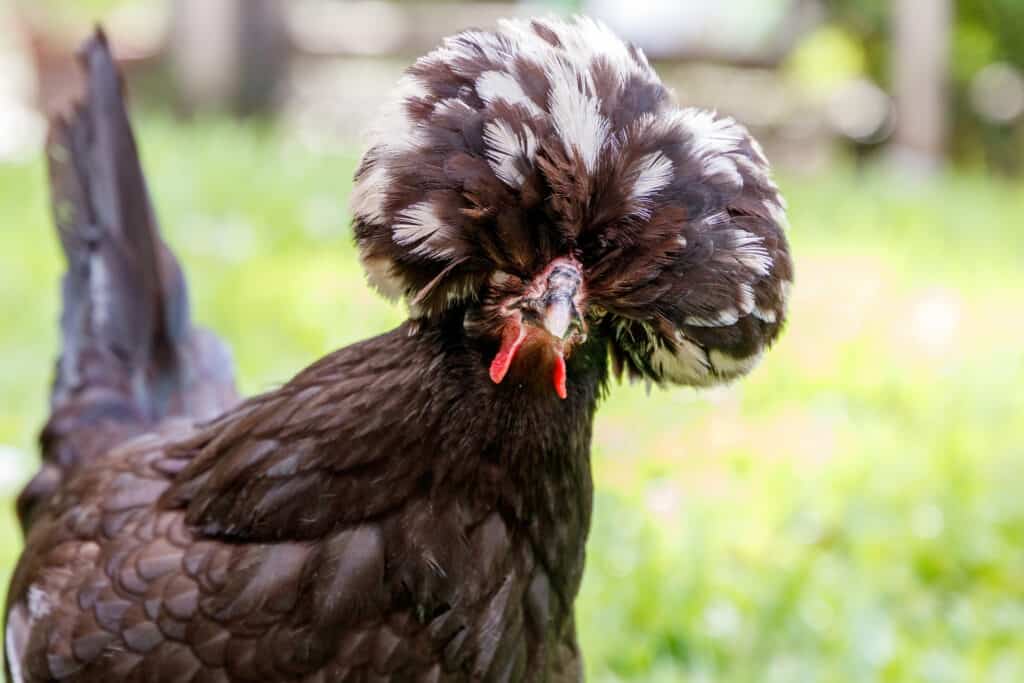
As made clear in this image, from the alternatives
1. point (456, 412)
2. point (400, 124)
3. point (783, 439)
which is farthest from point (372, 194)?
point (783, 439)

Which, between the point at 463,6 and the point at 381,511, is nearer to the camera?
the point at 381,511

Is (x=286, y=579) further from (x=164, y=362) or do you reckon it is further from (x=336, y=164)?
(x=336, y=164)

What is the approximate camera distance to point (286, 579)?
1.74 metres

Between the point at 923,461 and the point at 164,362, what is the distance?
240 centimetres

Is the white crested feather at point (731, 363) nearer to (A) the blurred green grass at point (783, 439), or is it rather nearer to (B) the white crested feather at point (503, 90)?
(A) the blurred green grass at point (783, 439)

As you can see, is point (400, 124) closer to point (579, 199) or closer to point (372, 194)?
point (372, 194)

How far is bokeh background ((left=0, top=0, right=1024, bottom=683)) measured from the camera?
3.09 metres

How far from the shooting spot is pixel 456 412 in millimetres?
1646

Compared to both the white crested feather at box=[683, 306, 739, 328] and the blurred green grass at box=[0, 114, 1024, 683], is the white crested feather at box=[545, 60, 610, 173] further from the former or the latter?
the blurred green grass at box=[0, 114, 1024, 683]

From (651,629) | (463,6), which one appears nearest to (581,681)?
(651,629)

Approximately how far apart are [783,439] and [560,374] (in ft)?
8.70

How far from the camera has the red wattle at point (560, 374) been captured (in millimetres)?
1511

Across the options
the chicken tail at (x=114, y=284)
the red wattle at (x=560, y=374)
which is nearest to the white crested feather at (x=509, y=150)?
the red wattle at (x=560, y=374)

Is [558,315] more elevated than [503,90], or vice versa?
[503,90]
